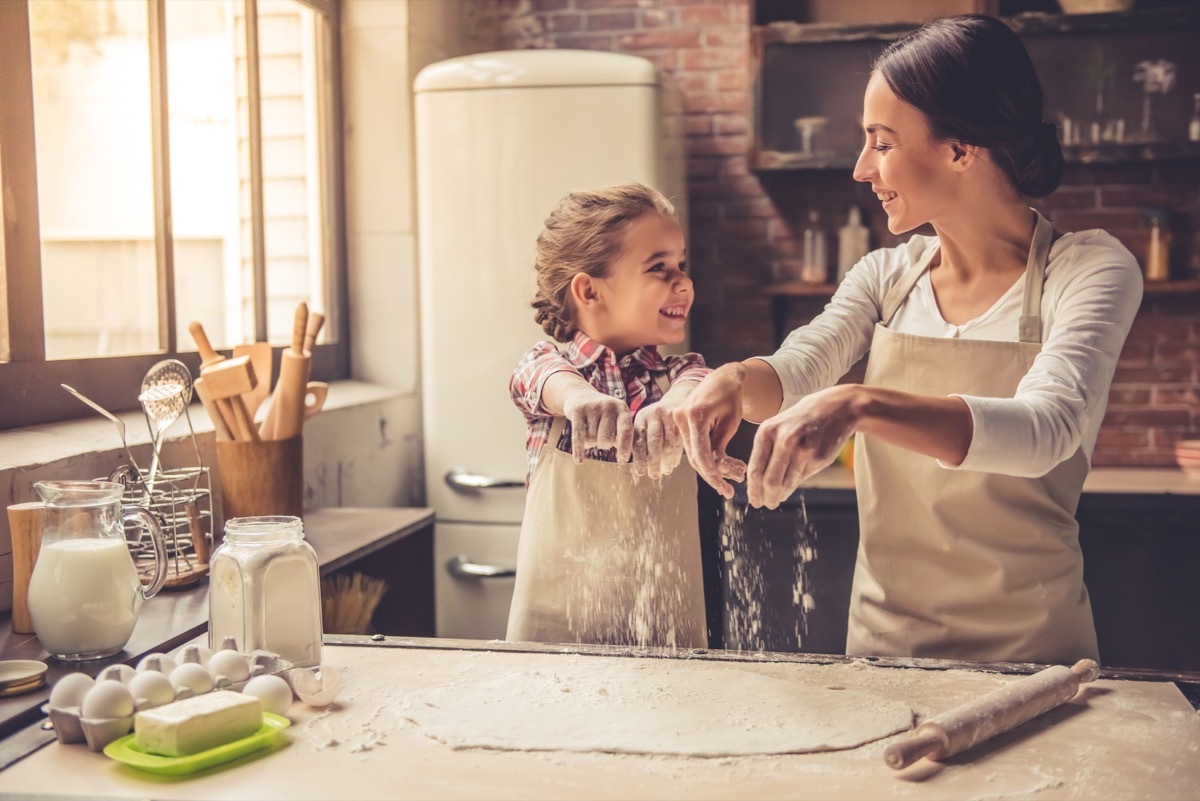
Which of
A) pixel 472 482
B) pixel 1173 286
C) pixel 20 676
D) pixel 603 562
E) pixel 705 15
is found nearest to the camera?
pixel 20 676

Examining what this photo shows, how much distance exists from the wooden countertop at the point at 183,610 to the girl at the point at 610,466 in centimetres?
38

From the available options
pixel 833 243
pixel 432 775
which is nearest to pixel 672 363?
pixel 432 775

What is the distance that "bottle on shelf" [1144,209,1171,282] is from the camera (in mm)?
3287

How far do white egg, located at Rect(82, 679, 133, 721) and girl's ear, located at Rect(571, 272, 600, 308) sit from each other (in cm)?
94

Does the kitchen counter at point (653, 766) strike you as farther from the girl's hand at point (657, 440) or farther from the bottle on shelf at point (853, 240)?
the bottle on shelf at point (853, 240)

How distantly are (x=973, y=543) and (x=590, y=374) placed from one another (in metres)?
0.61

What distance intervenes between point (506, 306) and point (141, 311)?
927 mm

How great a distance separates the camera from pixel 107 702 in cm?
106

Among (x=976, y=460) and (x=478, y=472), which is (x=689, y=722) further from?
(x=478, y=472)

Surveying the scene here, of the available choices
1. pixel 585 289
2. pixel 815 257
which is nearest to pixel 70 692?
pixel 585 289

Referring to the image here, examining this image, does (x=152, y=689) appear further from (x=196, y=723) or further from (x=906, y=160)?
(x=906, y=160)

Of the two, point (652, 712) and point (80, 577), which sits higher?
point (80, 577)

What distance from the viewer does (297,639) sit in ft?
4.13

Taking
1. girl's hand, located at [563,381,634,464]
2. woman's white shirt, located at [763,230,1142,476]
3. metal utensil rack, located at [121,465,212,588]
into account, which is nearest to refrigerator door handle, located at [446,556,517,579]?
metal utensil rack, located at [121,465,212,588]
